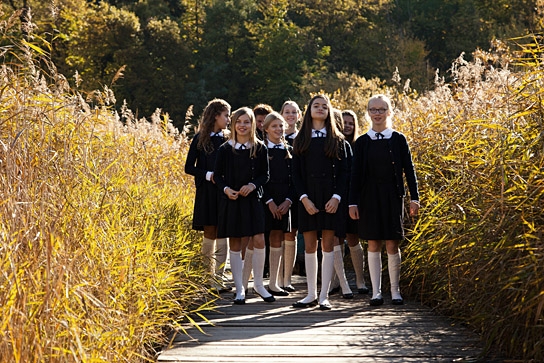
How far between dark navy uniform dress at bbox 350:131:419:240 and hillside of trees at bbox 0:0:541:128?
33.0 meters

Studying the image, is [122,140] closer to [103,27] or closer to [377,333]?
[377,333]

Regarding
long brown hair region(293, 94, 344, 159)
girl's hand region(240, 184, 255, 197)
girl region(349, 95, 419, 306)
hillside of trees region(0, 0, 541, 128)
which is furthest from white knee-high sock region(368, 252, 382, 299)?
hillside of trees region(0, 0, 541, 128)

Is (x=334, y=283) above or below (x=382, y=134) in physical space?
below

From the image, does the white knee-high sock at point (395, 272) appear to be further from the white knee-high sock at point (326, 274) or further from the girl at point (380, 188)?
the white knee-high sock at point (326, 274)

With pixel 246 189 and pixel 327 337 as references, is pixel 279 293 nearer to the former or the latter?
pixel 246 189

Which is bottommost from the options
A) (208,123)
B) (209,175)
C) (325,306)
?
(325,306)

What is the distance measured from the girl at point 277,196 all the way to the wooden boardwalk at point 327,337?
90 centimetres

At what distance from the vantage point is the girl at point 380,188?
7.38m

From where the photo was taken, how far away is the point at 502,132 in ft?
19.4

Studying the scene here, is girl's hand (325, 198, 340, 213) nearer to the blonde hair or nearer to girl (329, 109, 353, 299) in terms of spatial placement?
girl (329, 109, 353, 299)

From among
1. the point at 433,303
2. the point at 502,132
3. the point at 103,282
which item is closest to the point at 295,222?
the point at 433,303

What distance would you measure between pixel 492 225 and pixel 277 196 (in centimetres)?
307

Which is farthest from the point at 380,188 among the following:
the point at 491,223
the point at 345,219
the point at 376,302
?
the point at 491,223

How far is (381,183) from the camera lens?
752 cm
